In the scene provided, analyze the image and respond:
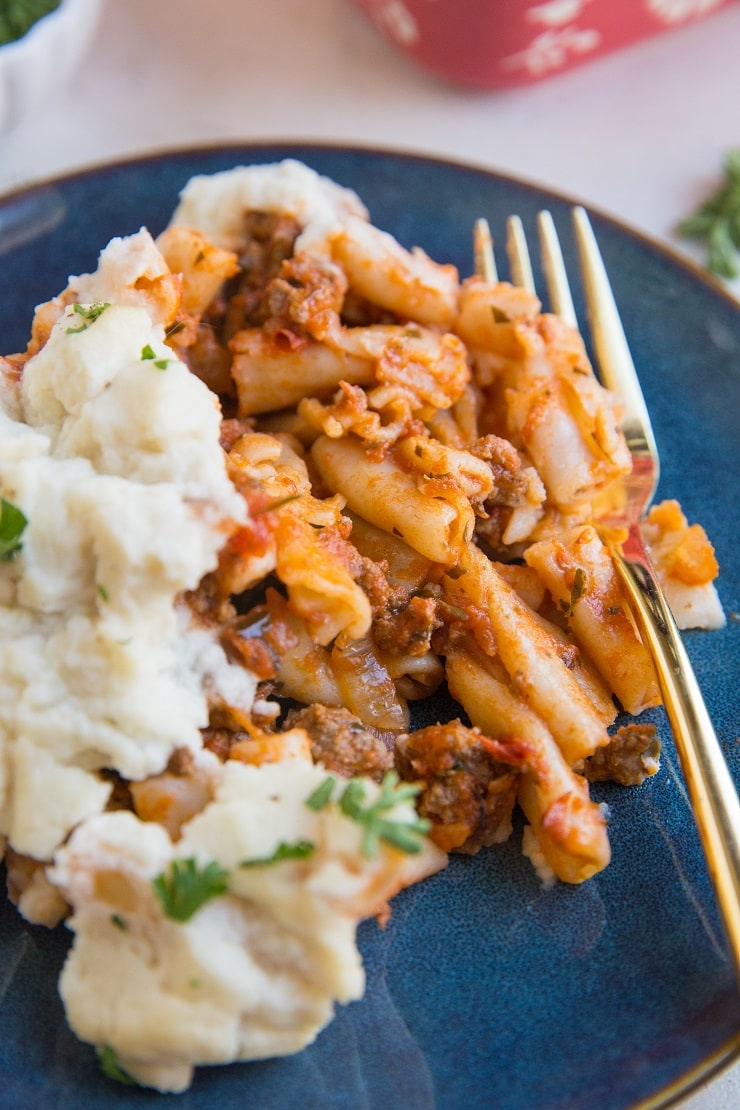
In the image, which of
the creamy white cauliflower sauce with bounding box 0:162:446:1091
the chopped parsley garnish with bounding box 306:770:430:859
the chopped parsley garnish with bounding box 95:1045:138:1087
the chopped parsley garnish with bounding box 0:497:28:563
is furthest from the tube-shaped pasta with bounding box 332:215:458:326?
the chopped parsley garnish with bounding box 95:1045:138:1087

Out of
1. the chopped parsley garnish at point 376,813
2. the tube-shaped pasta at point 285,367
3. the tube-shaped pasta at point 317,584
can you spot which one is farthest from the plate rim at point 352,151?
the chopped parsley garnish at point 376,813

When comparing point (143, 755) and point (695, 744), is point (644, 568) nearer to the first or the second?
point (695, 744)

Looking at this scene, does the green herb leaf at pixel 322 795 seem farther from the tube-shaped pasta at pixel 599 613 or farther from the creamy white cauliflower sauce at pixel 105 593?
the tube-shaped pasta at pixel 599 613

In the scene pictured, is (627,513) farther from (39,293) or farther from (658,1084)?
(39,293)

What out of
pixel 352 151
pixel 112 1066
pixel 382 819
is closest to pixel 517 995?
pixel 382 819

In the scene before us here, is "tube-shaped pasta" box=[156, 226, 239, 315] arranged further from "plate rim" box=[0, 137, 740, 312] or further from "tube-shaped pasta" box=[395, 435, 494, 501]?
"plate rim" box=[0, 137, 740, 312]

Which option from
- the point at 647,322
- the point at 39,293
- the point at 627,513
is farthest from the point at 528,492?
the point at 39,293
